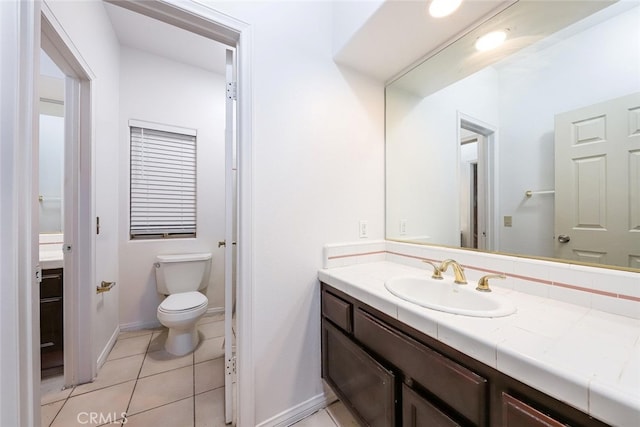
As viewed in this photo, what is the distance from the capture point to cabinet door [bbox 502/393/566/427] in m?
0.51

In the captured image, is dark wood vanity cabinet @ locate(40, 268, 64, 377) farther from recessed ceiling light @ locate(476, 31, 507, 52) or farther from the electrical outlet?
recessed ceiling light @ locate(476, 31, 507, 52)

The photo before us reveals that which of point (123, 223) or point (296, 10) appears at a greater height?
point (296, 10)

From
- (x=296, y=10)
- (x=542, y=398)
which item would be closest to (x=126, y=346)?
(x=542, y=398)

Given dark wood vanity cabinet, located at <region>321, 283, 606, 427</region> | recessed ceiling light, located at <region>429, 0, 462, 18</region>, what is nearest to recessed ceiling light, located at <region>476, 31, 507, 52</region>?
recessed ceiling light, located at <region>429, 0, 462, 18</region>

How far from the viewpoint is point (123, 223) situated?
7.23ft

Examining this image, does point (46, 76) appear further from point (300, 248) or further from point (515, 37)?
point (515, 37)

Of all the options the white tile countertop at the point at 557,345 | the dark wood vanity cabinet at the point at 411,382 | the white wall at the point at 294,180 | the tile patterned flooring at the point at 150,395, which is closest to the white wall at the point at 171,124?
the tile patterned flooring at the point at 150,395

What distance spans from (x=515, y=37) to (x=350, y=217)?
1.22 meters

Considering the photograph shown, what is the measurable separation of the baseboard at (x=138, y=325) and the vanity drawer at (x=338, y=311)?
198 centimetres

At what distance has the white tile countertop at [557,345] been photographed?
447 mm

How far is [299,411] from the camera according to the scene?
1.34 m

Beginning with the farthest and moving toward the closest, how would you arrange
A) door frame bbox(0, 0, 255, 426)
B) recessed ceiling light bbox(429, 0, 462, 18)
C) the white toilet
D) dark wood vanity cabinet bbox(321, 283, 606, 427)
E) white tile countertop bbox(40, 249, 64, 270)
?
the white toilet
white tile countertop bbox(40, 249, 64, 270)
recessed ceiling light bbox(429, 0, 462, 18)
door frame bbox(0, 0, 255, 426)
dark wood vanity cabinet bbox(321, 283, 606, 427)

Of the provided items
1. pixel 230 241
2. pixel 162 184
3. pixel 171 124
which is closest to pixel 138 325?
pixel 162 184

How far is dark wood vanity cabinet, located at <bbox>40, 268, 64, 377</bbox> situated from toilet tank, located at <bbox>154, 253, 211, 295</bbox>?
65 centimetres
